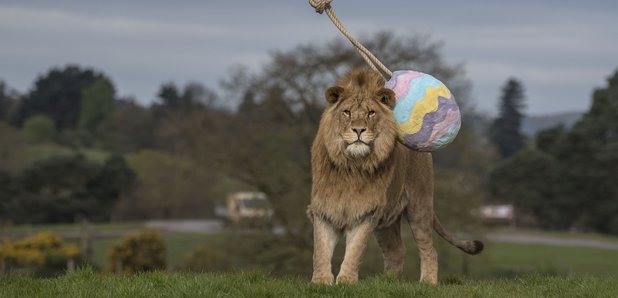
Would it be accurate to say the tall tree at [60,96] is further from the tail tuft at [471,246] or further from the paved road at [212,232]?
the tail tuft at [471,246]

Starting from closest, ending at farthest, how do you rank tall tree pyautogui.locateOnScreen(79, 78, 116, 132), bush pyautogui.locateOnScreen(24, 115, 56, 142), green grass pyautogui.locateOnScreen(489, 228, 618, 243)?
green grass pyautogui.locateOnScreen(489, 228, 618, 243) → bush pyautogui.locateOnScreen(24, 115, 56, 142) → tall tree pyautogui.locateOnScreen(79, 78, 116, 132)

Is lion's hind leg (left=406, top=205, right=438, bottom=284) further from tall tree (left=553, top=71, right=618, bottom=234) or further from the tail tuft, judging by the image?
tall tree (left=553, top=71, right=618, bottom=234)

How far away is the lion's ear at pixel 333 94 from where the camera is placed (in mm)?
10555

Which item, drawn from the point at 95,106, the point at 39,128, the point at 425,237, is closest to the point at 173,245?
the point at 39,128

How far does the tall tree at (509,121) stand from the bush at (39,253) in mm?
76006

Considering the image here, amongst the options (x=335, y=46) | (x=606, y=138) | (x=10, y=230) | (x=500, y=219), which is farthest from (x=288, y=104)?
(x=500, y=219)

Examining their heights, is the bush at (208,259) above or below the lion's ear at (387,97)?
below

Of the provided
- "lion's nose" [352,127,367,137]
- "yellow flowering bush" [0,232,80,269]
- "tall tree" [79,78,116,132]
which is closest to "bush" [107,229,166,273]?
"yellow flowering bush" [0,232,80,269]

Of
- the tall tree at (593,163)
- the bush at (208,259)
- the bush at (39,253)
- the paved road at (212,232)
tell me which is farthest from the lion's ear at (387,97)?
the tall tree at (593,163)

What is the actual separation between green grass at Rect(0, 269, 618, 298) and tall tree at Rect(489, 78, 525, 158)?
347ft

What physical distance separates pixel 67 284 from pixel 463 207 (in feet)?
92.7

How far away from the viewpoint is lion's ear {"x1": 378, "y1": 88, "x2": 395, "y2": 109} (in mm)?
10508

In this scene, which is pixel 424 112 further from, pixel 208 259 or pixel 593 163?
pixel 593 163

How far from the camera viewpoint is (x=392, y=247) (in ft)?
39.4
